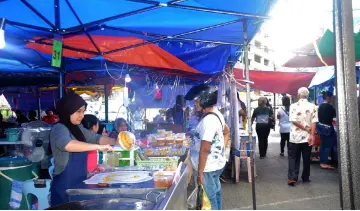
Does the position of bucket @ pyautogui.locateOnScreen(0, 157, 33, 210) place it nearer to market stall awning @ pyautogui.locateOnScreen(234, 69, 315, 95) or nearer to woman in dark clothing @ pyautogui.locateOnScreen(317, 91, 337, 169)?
market stall awning @ pyautogui.locateOnScreen(234, 69, 315, 95)

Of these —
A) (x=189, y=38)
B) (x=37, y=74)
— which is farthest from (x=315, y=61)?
(x=37, y=74)

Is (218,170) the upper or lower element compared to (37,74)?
lower

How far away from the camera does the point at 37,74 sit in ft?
27.8

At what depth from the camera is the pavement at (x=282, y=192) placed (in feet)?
16.4

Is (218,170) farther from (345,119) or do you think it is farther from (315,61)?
(315,61)

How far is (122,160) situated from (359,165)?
2.81m

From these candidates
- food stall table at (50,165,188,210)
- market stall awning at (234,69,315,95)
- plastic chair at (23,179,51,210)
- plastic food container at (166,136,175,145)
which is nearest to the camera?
food stall table at (50,165,188,210)

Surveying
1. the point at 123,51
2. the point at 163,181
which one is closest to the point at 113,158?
the point at 163,181

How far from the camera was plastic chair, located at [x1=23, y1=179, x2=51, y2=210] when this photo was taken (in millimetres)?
3918

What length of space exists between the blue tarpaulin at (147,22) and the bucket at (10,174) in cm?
168

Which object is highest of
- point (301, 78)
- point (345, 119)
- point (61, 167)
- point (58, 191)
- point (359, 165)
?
point (301, 78)

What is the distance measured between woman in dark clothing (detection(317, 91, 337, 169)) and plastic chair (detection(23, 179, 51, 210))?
258 inches

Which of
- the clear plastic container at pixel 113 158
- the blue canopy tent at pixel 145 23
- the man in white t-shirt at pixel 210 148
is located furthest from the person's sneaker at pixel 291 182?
the clear plastic container at pixel 113 158

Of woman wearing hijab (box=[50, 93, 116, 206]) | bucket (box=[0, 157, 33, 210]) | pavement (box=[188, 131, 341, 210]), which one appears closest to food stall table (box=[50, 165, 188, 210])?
woman wearing hijab (box=[50, 93, 116, 206])
